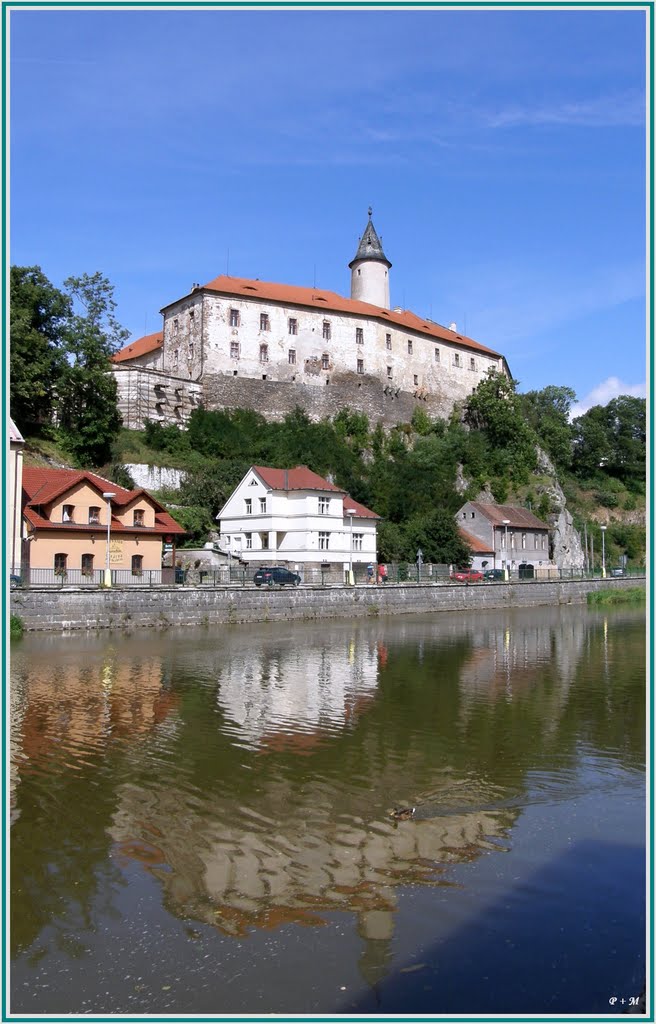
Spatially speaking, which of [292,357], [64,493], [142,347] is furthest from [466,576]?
[142,347]

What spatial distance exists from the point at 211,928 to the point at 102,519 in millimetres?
32759

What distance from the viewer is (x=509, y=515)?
6762 cm

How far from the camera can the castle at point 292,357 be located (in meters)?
66.0

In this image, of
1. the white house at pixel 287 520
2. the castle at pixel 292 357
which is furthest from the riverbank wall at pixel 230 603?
the castle at pixel 292 357

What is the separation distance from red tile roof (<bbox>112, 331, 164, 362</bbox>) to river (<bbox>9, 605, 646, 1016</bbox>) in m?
63.6

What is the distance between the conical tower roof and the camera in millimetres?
88750

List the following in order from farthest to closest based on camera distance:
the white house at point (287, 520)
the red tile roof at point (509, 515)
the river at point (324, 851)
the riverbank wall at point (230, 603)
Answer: the red tile roof at point (509, 515), the white house at point (287, 520), the riverbank wall at point (230, 603), the river at point (324, 851)

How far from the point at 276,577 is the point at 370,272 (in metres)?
55.0

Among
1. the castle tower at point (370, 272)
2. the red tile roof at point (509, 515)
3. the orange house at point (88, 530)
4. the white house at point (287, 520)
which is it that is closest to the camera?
the orange house at point (88, 530)

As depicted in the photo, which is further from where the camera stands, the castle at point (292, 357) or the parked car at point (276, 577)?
the castle at point (292, 357)

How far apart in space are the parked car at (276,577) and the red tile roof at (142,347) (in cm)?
4030

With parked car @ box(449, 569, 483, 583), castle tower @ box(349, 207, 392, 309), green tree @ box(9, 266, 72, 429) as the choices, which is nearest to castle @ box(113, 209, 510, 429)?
castle tower @ box(349, 207, 392, 309)

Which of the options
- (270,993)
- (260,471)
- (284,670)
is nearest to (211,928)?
(270,993)

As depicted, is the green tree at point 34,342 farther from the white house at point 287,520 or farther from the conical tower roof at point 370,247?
the conical tower roof at point 370,247
